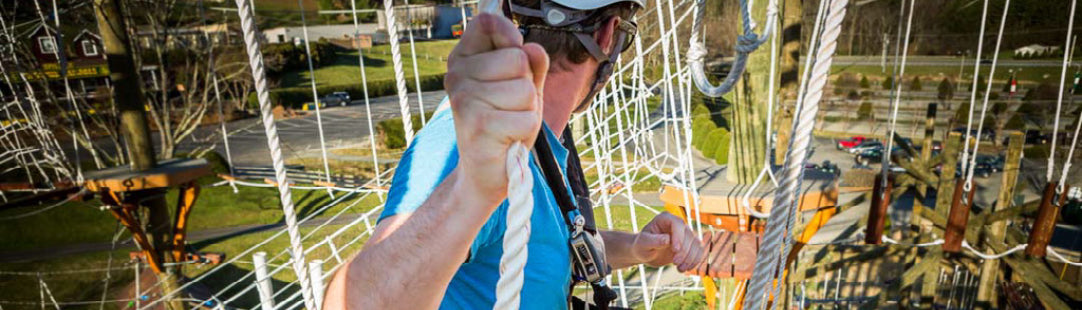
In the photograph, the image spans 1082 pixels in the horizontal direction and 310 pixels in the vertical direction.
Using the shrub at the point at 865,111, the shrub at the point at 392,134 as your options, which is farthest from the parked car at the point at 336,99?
the shrub at the point at 865,111

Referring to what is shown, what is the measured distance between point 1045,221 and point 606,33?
11.9 feet

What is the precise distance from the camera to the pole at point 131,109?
3822mm

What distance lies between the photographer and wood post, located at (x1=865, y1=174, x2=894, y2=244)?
323 cm

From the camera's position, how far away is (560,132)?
0.78m

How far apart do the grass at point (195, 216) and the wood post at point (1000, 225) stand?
708cm

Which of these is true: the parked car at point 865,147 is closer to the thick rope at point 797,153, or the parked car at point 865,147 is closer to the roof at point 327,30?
the roof at point 327,30

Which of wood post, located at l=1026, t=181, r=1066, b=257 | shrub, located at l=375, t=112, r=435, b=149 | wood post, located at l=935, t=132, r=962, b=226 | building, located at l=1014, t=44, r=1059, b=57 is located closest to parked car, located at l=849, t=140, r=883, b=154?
building, located at l=1014, t=44, r=1059, b=57

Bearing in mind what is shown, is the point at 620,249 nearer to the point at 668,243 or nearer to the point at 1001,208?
the point at 668,243

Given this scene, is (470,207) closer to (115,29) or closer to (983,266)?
(115,29)

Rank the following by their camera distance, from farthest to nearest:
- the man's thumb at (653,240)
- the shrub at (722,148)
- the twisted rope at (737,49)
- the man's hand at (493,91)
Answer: the shrub at (722,148)
the twisted rope at (737,49)
the man's thumb at (653,240)
the man's hand at (493,91)

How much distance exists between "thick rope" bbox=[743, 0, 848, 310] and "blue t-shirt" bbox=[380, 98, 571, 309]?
0.75 feet

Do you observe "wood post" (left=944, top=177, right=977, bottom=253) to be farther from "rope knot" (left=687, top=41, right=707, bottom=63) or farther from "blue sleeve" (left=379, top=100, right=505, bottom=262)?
"blue sleeve" (left=379, top=100, right=505, bottom=262)

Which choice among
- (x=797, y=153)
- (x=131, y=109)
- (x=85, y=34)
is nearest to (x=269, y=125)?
(x=797, y=153)

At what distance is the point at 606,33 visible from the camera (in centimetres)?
74
